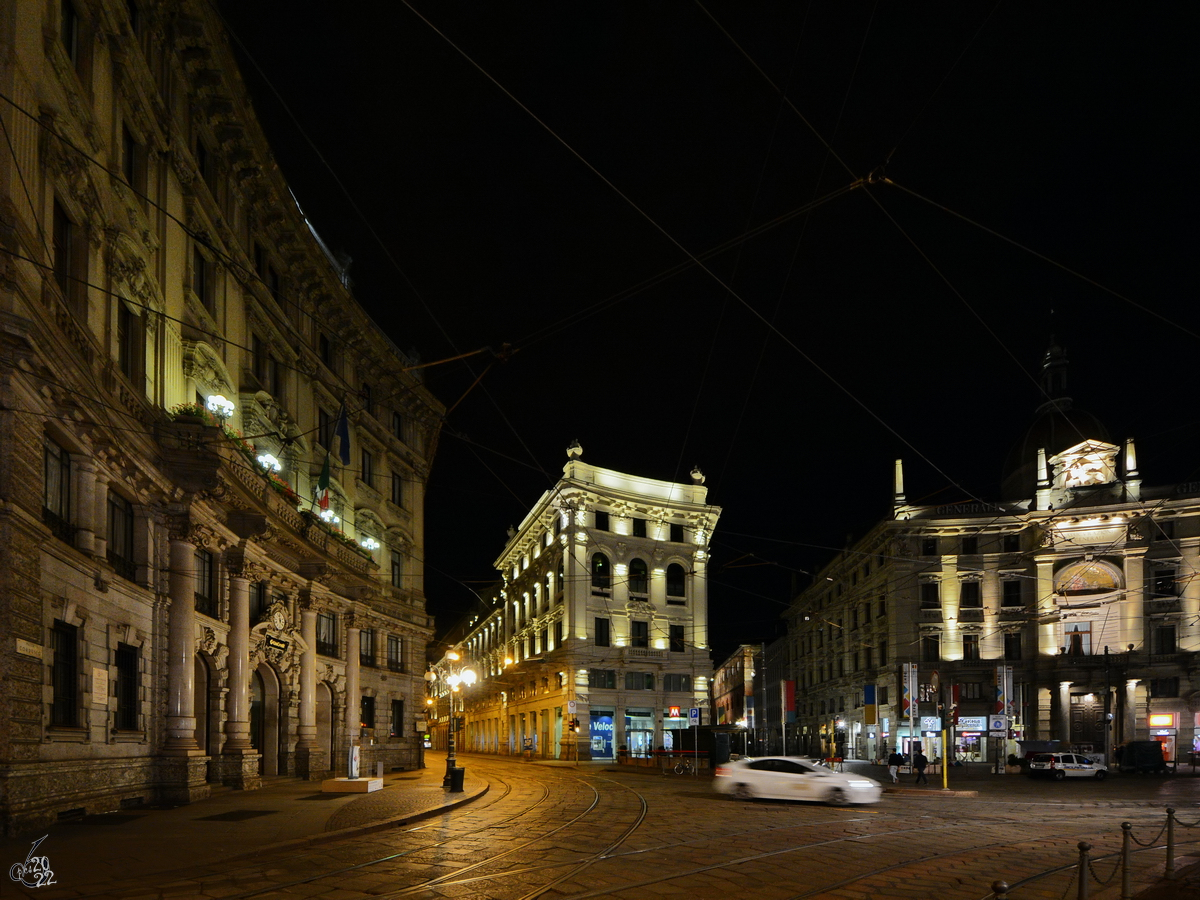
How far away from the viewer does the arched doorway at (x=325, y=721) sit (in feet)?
111

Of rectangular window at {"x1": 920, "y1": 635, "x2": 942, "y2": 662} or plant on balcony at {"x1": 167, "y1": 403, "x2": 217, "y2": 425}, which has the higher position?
plant on balcony at {"x1": 167, "y1": 403, "x2": 217, "y2": 425}

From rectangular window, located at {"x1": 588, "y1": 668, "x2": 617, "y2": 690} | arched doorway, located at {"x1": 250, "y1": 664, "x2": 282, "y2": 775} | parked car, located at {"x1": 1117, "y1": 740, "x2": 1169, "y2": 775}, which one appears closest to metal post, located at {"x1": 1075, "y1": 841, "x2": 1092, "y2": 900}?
arched doorway, located at {"x1": 250, "y1": 664, "x2": 282, "y2": 775}

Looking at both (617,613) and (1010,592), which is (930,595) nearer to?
(1010,592)

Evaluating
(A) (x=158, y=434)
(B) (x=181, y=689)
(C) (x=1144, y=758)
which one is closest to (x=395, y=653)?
(B) (x=181, y=689)

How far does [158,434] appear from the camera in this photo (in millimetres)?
20953

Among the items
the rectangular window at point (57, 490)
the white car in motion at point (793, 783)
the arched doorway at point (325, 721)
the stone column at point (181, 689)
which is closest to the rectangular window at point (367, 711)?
the arched doorway at point (325, 721)

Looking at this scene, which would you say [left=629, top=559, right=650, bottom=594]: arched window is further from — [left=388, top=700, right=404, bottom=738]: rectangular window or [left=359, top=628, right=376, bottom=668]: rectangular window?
[left=359, top=628, right=376, bottom=668]: rectangular window

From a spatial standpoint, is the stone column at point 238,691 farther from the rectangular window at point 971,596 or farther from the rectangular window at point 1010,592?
the rectangular window at point 1010,592

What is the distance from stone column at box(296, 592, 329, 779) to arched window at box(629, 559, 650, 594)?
104 ft

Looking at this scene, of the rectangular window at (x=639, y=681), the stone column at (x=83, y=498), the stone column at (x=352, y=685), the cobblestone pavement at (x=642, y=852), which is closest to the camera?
the cobblestone pavement at (x=642, y=852)

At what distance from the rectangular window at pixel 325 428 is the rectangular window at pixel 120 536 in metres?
13.9

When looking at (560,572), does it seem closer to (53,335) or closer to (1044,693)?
(1044,693)

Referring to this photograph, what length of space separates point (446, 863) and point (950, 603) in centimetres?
5787

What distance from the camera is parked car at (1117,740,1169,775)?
4875cm
